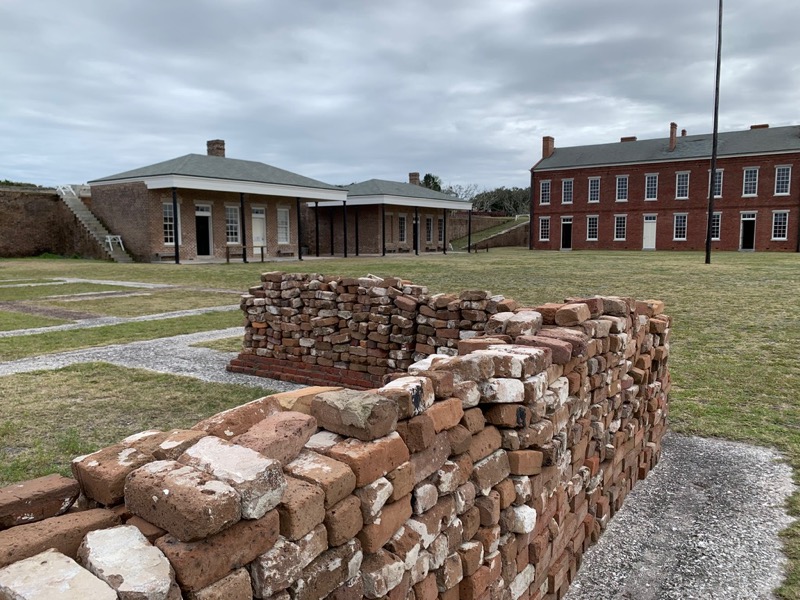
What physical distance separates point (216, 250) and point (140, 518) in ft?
110

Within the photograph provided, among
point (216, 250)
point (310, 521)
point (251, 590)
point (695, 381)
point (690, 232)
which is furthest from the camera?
point (690, 232)

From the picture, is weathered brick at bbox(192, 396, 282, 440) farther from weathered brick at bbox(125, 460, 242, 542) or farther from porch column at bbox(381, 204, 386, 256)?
porch column at bbox(381, 204, 386, 256)

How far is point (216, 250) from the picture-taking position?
33781 mm

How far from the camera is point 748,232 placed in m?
43.7

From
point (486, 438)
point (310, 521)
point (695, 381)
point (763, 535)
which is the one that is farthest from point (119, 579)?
point (695, 381)

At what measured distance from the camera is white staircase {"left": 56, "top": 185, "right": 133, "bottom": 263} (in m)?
31.8

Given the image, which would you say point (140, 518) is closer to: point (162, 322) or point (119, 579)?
point (119, 579)

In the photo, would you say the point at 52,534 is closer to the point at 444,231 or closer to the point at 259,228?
the point at 259,228

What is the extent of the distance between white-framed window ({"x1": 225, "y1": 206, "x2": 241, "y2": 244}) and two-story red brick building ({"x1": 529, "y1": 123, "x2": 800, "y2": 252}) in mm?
26623

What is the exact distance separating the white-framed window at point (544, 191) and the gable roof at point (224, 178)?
2138 centimetres

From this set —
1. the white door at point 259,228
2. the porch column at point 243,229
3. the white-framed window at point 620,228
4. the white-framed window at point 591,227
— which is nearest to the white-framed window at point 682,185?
the white-framed window at point 620,228

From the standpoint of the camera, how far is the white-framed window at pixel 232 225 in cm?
3434

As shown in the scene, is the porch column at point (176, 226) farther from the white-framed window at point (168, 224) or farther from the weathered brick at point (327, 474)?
the weathered brick at point (327, 474)

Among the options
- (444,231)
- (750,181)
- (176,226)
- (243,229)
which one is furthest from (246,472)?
(750,181)
